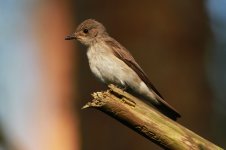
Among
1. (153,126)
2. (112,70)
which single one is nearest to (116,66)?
(112,70)

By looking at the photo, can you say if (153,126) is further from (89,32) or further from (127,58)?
(89,32)

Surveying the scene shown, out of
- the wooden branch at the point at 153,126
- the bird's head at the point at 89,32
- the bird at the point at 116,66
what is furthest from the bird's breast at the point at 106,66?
the wooden branch at the point at 153,126

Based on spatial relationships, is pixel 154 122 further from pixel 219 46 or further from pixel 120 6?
pixel 219 46

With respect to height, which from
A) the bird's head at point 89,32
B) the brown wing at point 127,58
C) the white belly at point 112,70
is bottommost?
the white belly at point 112,70

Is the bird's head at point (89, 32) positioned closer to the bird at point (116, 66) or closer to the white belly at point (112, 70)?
the bird at point (116, 66)

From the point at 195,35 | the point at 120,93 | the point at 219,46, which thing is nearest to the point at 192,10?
the point at 195,35

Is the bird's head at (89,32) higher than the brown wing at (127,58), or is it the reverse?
the bird's head at (89,32)

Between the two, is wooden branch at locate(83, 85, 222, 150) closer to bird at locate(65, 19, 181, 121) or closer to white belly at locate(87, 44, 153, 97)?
bird at locate(65, 19, 181, 121)
